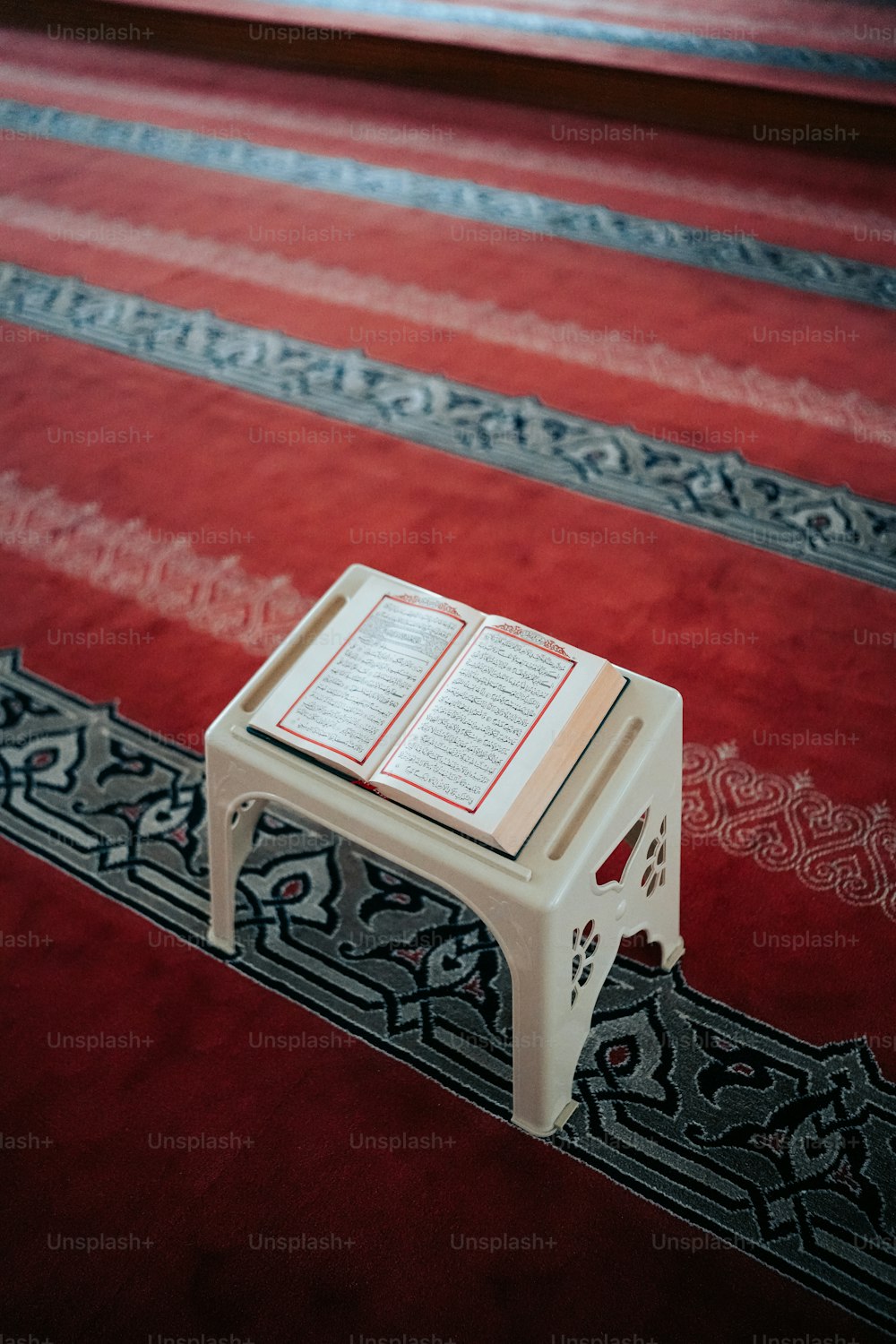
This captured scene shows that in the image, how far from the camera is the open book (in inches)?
58.5

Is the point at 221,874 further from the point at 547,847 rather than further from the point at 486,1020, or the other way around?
the point at 547,847

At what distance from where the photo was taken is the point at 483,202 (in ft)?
13.7

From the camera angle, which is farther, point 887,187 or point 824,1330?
point 887,187

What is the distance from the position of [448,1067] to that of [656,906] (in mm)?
412

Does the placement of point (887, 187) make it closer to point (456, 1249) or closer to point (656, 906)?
point (656, 906)

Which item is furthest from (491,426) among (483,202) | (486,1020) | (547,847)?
(547,847)

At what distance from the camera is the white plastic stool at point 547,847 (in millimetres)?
1455

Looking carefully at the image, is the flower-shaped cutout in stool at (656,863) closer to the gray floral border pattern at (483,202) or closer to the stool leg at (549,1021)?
the stool leg at (549,1021)

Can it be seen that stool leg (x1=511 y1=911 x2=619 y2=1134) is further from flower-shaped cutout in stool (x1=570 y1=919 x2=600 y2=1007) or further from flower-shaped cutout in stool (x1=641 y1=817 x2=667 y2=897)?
flower-shaped cutout in stool (x1=641 y1=817 x2=667 y2=897)

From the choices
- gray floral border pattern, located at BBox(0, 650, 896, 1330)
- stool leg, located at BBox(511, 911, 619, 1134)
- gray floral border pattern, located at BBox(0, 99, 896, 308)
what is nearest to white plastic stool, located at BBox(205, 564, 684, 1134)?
stool leg, located at BBox(511, 911, 619, 1134)

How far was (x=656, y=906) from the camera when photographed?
178cm

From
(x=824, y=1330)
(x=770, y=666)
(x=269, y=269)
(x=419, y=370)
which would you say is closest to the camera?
(x=824, y=1330)

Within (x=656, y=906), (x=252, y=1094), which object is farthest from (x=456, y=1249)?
(x=656, y=906)

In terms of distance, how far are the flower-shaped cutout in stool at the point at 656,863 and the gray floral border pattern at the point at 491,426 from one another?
1.17m
